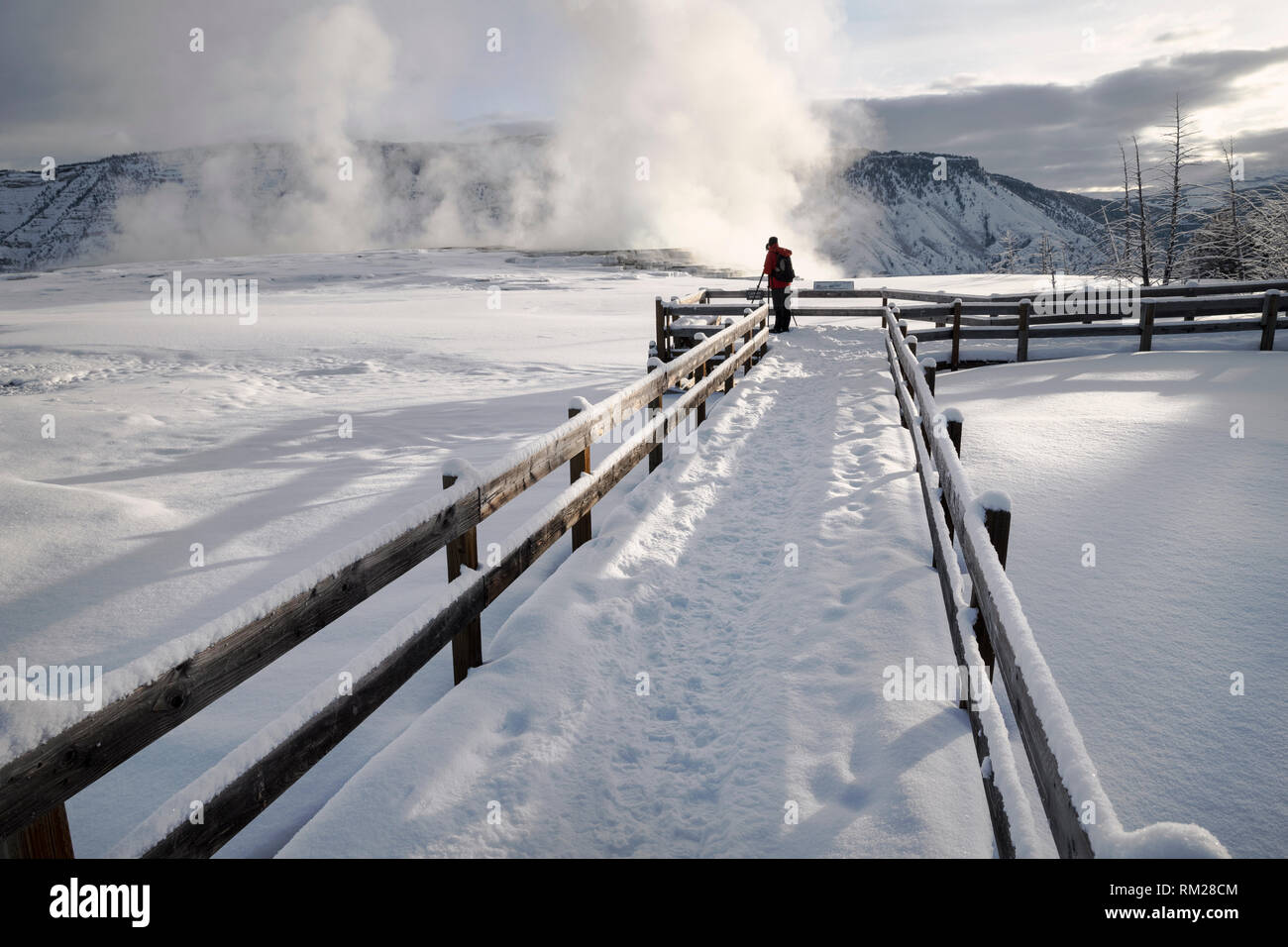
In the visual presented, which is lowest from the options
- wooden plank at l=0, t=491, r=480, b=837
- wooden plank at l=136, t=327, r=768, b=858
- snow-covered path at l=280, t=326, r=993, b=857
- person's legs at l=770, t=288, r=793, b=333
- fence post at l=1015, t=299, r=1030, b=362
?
snow-covered path at l=280, t=326, r=993, b=857

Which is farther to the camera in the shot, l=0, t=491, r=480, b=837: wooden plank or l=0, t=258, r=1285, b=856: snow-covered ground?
l=0, t=258, r=1285, b=856: snow-covered ground

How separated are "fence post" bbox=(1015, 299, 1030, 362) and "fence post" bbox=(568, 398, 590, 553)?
1144 centimetres

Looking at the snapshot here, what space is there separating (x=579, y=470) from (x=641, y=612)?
49.9 inches

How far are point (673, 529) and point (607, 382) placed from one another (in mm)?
8121

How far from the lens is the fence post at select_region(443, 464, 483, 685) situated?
362 centimetres

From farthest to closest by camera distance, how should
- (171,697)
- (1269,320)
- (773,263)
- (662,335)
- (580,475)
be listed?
(773,263) → (662,335) → (1269,320) → (580,475) → (171,697)

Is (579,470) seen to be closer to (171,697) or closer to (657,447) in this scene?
(657,447)

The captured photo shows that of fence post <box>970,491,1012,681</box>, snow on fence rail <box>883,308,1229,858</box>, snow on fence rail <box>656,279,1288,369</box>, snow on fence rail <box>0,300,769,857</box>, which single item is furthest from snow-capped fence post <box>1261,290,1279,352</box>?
snow on fence rail <box>0,300,769,857</box>

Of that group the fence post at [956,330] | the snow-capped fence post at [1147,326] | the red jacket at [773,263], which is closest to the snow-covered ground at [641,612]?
the snow-capped fence post at [1147,326]

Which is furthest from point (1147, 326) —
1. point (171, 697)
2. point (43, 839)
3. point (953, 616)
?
point (43, 839)

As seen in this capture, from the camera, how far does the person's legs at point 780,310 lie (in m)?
18.3

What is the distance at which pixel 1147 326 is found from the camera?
13836 millimetres

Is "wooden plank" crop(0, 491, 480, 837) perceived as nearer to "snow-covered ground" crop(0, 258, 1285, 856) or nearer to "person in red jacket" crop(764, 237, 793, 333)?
"snow-covered ground" crop(0, 258, 1285, 856)
